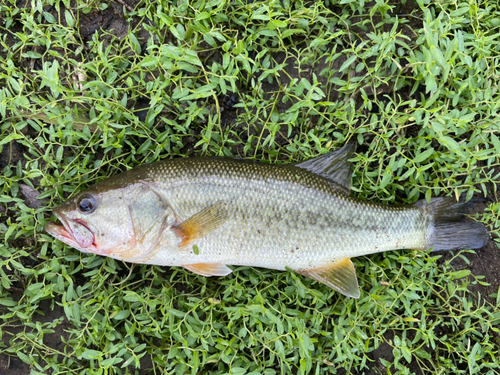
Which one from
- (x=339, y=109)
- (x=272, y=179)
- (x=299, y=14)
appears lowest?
(x=272, y=179)

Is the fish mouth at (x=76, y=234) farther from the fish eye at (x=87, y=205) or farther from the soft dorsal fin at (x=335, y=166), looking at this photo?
the soft dorsal fin at (x=335, y=166)

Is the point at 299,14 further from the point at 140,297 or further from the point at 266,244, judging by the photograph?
the point at 140,297

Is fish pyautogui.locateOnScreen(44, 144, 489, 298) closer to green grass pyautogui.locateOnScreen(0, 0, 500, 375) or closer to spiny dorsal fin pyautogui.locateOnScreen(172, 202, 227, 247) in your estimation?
spiny dorsal fin pyautogui.locateOnScreen(172, 202, 227, 247)

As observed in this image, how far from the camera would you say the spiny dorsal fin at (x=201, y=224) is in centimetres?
229

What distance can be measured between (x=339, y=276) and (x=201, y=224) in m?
1.15

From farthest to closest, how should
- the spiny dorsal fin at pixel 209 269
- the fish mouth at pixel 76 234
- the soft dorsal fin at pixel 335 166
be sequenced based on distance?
1. the soft dorsal fin at pixel 335 166
2. the spiny dorsal fin at pixel 209 269
3. the fish mouth at pixel 76 234

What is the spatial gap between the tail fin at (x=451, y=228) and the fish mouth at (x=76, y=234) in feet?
8.12


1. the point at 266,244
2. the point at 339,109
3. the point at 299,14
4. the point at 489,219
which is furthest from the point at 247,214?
the point at 489,219

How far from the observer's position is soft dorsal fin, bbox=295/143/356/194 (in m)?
2.59

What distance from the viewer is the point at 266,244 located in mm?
2395

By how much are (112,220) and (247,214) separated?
0.95 m

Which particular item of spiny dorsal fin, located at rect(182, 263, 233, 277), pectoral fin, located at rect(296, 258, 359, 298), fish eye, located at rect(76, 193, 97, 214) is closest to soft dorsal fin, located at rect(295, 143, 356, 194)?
pectoral fin, located at rect(296, 258, 359, 298)

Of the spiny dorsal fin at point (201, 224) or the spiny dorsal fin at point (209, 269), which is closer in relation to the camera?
the spiny dorsal fin at point (201, 224)

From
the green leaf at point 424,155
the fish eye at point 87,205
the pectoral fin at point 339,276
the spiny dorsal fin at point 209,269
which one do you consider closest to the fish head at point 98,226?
the fish eye at point 87,205
